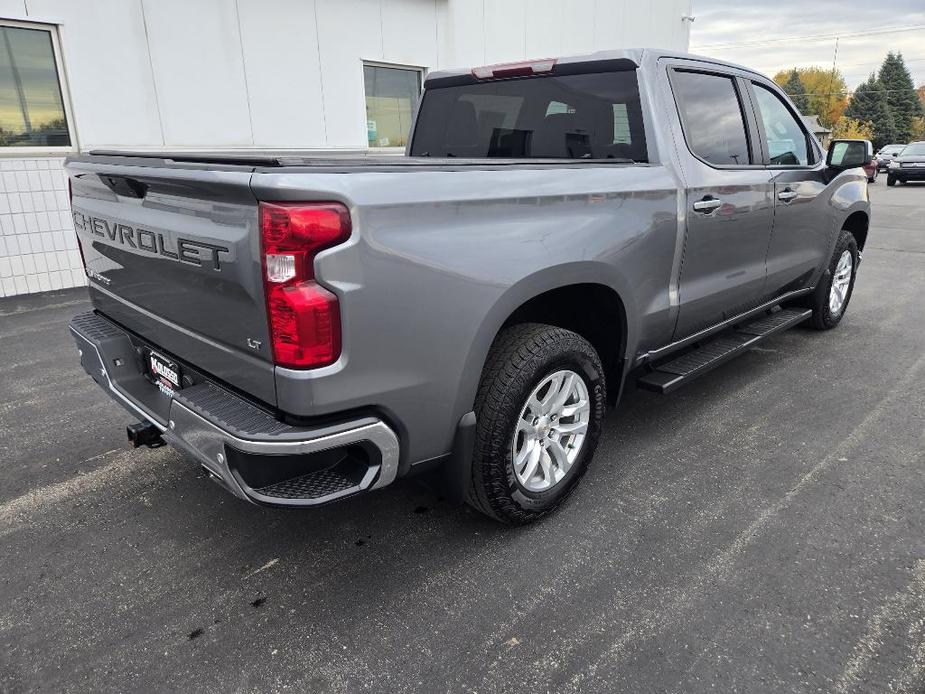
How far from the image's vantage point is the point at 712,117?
11.8 ft

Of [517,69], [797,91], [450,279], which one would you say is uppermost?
[797,91]

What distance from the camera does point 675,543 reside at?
2.71 meters

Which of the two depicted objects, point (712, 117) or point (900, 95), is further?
point (900, 95)

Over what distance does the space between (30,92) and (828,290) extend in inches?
315

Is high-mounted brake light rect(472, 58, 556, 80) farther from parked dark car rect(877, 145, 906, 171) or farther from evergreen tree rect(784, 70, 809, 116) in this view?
evergreen tree rect(784, 70, 809, 116)

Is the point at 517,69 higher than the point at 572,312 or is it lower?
higher

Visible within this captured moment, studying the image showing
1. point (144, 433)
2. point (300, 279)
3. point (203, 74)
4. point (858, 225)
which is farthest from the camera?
point (203, 74)

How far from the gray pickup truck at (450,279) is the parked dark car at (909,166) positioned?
23.7 m

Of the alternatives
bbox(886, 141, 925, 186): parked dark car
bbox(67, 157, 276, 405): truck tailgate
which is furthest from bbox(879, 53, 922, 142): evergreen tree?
bbox(67, 157, 276, 405): truck tailgate

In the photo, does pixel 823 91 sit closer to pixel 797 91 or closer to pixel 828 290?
pixel 797 91

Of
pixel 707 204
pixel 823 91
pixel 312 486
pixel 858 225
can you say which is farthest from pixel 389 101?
pixel 823 91

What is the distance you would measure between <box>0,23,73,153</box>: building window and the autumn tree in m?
96.4

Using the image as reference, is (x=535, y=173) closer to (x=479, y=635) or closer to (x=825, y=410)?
(x=479, y=635)

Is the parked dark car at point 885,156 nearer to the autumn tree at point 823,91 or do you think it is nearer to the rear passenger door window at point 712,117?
the rear passenger door window at point 712,117
